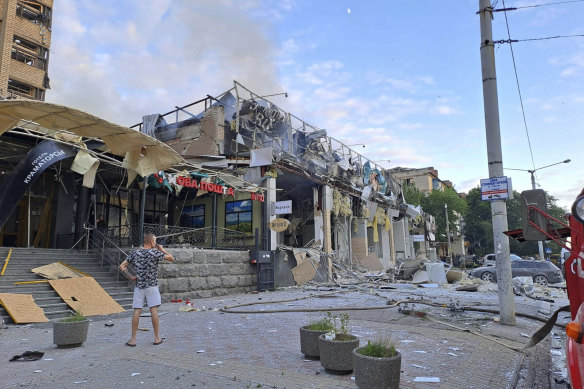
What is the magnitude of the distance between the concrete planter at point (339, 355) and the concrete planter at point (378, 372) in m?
0.73

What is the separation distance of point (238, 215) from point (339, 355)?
16703mm

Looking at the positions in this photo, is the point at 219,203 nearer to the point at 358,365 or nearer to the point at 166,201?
the point at 166,201

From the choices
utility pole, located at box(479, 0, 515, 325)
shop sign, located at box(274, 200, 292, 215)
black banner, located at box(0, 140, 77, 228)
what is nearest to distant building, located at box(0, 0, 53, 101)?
black banner, located at box(0, 140, 77, 228)

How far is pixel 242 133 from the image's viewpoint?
70.9ft

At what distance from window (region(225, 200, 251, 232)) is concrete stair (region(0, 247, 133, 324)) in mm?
7927

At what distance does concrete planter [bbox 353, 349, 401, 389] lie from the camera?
13.1 ft

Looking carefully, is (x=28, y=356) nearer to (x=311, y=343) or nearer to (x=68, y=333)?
(x=68, y=333)

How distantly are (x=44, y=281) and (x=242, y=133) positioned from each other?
12.7 meters

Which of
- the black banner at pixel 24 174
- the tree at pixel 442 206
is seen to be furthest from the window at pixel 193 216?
the tree at pixel 442 206

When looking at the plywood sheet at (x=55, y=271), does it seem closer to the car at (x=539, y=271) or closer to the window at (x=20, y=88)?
the car at (x=539, y=271)

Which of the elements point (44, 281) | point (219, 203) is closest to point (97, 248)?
point (44, 281)

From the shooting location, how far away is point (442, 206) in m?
53.0

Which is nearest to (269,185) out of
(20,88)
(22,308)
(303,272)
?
(303,272)

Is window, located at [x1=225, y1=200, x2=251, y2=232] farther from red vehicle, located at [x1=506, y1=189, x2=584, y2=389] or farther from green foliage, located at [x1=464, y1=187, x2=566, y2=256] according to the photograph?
green foliage, located at [x1=464, y1=187, x2=566, y2=256]
